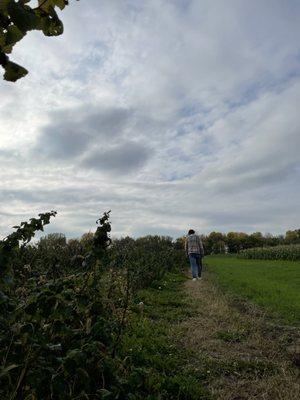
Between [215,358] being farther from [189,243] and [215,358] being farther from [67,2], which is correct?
[189,243]

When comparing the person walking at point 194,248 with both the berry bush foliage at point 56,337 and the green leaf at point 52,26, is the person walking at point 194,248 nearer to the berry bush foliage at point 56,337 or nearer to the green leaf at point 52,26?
the berry bush foliage at point 56,337

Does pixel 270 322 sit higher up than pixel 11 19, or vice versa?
pixel 11 19

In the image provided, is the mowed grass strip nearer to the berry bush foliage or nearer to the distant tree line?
the berry bush foliage

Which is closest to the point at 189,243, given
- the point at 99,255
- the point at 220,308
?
the point at 220,308

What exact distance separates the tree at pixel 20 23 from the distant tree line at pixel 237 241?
259 feet

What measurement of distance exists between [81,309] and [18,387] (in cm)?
74

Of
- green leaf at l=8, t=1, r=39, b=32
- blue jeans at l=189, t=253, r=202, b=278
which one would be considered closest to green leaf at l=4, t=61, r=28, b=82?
green leaf at l=8, t=1, r=39, b=32

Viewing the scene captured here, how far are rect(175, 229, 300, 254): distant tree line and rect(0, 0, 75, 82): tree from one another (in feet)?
259

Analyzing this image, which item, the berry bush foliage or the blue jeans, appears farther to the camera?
the blue jeans

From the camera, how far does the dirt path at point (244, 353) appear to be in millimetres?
5453

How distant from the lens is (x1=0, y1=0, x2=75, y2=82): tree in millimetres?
1371

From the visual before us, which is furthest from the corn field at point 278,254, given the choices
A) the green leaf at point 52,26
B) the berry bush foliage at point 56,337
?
the green leaf at point 52,26

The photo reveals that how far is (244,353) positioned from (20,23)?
666 cm

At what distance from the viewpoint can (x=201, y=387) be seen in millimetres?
5426
